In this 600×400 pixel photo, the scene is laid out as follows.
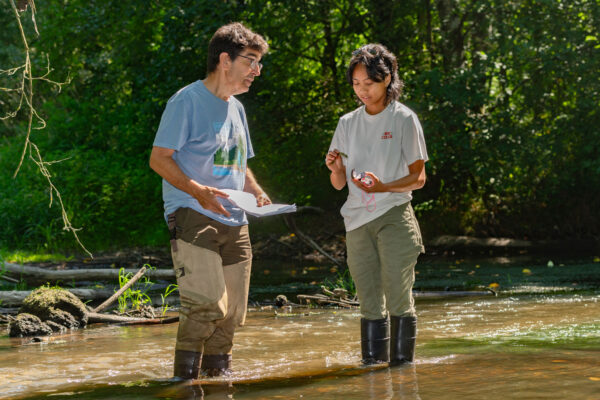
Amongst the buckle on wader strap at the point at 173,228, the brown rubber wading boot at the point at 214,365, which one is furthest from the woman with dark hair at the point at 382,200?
the buckle on wader strap at the point at 173,228

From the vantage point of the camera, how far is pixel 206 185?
4.60 meters

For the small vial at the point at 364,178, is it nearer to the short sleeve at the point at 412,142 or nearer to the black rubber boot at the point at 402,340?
the short sleeve at the point at 412,142

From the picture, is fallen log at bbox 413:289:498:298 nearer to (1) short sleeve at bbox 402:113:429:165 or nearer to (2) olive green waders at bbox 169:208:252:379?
(1) short sleeve at bbox 402:113:429:165

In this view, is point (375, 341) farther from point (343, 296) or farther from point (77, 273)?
point (77, 273)

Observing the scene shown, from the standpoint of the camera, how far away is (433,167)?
49.9ft

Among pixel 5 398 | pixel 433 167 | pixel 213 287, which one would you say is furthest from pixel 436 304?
pixel 433 167

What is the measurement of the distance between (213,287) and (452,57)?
13.7 m

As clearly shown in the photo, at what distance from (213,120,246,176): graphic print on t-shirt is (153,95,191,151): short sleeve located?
0.20 meters

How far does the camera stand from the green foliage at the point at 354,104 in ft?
50.3

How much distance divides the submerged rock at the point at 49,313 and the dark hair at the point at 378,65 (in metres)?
3.87

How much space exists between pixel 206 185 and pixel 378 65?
51.1 inches

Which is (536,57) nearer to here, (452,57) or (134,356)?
(452,57)

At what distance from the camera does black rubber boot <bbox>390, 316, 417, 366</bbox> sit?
4969 mm

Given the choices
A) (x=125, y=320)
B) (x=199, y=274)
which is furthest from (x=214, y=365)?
(x=125, y=320)
